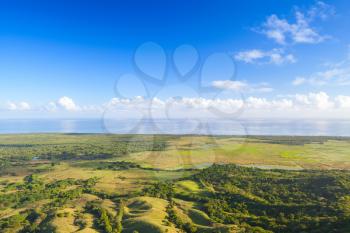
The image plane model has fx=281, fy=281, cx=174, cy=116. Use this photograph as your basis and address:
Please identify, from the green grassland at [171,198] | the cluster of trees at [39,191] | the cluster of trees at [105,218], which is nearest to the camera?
the cluster of trees at [105,218]

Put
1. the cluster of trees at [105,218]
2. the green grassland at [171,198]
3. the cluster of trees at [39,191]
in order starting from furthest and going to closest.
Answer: the cluster of trees at [39,191]
the green grassland at [171,198]
the cluster of trees at [105,218]

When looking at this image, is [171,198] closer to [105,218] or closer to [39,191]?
[105,218]

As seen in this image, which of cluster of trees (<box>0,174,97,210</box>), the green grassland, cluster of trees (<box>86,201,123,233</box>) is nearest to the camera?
cluster of trees (<box>86,201,123,233</box>)

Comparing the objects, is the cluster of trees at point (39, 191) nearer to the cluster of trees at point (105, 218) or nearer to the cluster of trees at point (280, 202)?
the cluster of trees at point (105, 218)

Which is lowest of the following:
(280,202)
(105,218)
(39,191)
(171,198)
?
(39,191)

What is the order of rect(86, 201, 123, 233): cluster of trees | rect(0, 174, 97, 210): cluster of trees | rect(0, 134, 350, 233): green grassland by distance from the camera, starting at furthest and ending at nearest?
rect(0, 174, 97, 210): cluster of trees < rect(0, 134, 350, 233): green grassland < rect(86, 201, 123, 233): cluster of trees

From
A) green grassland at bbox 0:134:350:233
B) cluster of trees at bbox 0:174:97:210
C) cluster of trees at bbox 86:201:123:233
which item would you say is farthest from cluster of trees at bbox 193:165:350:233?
cluster of trees at bbox 0:174:97:210

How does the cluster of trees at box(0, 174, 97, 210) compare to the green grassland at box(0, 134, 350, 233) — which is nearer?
the green grassland at box(0, 134, 350, 233)

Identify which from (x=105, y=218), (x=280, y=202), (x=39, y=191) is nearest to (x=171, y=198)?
(x=105, y=218)

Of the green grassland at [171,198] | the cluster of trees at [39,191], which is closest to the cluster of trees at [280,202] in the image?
Answer: the green grassland at [171,198]

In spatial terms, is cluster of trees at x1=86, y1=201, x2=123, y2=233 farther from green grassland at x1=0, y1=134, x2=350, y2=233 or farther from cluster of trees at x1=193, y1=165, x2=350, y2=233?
cluster of trees at x1=193, y1=165, x2=350, y2=233

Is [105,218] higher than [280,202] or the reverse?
the reverse

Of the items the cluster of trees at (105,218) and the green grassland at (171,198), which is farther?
the green grassland at (171,198)
